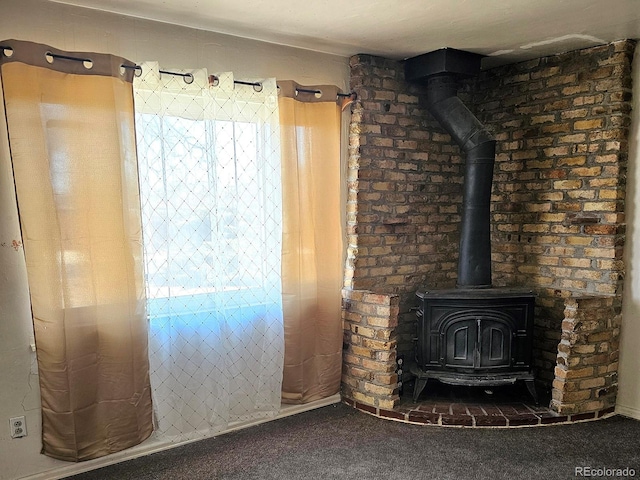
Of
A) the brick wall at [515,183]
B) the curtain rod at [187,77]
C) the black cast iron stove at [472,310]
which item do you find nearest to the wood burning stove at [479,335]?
the black cast iron stove at [472,310]

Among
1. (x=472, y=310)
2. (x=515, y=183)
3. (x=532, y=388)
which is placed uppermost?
Answer: (x=515, y=183)

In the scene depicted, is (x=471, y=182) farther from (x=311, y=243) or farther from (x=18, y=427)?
(x=18, y=427)

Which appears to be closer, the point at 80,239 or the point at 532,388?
the point at 80,239

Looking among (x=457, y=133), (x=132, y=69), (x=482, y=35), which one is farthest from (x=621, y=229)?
(x=132, y=69)

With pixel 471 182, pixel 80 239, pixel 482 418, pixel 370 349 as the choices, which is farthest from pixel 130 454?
pixel 471 182

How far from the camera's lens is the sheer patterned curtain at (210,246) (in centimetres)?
268

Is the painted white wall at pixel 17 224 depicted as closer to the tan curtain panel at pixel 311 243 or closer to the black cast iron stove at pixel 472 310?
the tan curtain panel at pixel 311 243

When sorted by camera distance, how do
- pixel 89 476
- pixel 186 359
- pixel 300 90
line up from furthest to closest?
pixel 300 90 < pixel 186 359 < pixel 89 476

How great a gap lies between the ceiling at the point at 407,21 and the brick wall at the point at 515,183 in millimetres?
293

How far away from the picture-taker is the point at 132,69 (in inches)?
101

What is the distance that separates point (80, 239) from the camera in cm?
246

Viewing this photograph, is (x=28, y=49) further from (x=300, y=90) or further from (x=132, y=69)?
(x=300, y=90)

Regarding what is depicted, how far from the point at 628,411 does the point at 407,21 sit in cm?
272

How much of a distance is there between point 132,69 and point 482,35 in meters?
1.94
